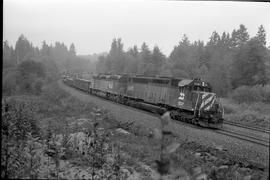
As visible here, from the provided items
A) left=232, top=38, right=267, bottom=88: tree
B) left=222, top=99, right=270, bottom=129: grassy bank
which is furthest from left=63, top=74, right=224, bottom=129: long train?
left=232, top=38, right=267, bottom=88: tree

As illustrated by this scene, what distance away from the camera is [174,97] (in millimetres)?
17234

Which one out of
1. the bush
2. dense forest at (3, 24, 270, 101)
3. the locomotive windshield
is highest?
dense forest at (3, 24, 270, 101)

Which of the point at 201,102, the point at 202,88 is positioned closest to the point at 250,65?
the point at 202,88

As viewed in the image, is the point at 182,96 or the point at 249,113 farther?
the point at 249,113

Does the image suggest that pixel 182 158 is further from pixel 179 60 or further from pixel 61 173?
pixel 179 60

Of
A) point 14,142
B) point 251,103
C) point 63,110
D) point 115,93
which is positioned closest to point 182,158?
point 14,142

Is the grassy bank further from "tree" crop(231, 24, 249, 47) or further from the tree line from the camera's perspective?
"tree" crop(231, 24, 249, 47)

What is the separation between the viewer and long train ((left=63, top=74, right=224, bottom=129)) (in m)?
15.1

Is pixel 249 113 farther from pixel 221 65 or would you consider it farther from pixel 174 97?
pixel 221 65

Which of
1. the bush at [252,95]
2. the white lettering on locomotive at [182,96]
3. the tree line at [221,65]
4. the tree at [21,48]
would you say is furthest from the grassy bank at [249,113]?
the tree at [21,48]

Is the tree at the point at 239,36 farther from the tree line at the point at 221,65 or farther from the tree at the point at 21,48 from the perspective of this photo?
the tree at the point at 21,48

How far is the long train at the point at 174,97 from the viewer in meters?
15.1

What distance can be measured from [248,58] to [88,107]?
2427 cm

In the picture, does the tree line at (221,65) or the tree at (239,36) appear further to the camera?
the tree at (239,36)
